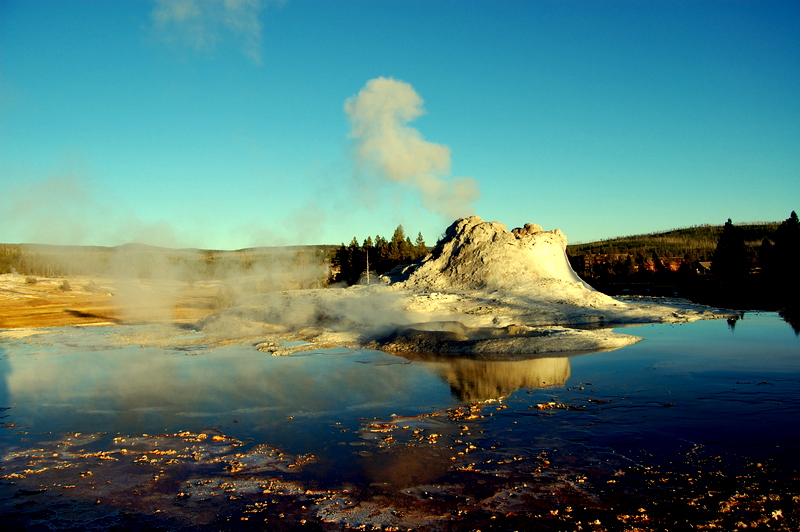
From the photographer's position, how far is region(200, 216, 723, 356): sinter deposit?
1738 centimetres

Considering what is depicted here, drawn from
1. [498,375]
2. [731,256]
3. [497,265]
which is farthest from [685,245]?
[498,375]

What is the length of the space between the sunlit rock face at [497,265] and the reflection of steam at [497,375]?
495 inches

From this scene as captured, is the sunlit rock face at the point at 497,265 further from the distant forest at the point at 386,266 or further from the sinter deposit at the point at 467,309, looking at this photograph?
the distant forest at the point at 386,266

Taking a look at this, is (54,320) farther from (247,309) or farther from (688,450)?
(688,450)

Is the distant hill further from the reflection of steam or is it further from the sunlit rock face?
the reflection of steam

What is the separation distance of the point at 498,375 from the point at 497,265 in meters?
16.5

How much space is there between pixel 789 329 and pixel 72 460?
2417 cm

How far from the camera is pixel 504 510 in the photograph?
546cm

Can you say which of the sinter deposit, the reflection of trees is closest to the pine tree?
the reflection of trees

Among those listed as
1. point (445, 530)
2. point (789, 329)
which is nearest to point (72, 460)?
point (445, 530)

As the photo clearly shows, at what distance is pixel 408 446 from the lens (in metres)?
7.65

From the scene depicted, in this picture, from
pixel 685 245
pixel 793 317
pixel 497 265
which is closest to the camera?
pixel 793 317

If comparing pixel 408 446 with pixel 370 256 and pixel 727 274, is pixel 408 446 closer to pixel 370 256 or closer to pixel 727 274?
pixel 370 256

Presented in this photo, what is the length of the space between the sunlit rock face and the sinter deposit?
0.20ft
